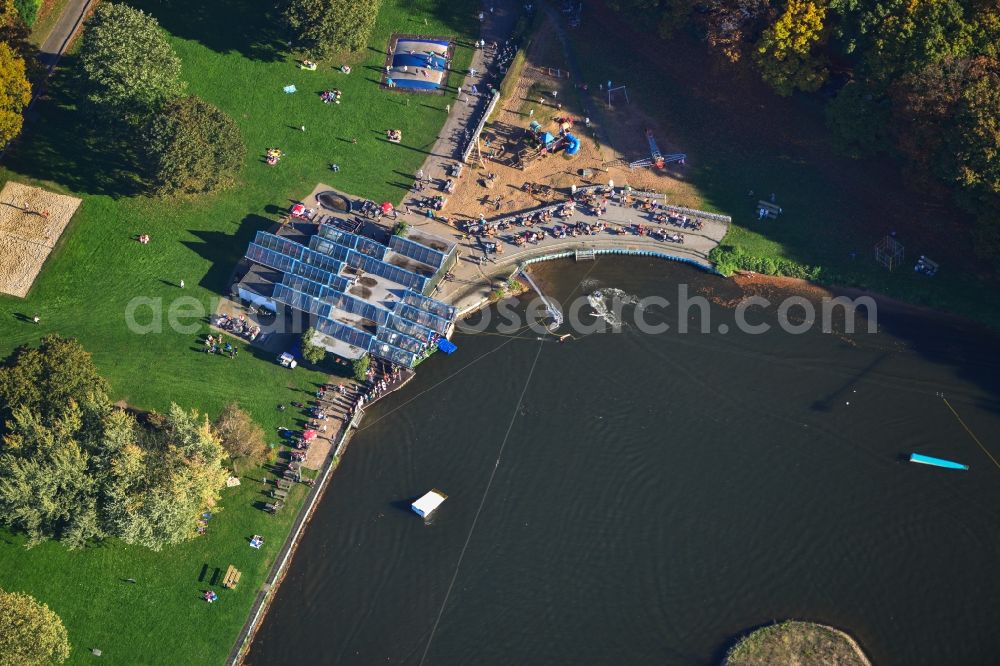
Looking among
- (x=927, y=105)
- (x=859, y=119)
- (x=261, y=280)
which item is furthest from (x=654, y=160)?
(x=261, y=280)

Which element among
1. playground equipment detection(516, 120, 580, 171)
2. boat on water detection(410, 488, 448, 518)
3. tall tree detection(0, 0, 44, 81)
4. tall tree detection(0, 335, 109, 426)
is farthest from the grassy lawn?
boat on water detection(410, 488, 448, 518)

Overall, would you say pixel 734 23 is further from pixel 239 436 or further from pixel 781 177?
pixel 239 436

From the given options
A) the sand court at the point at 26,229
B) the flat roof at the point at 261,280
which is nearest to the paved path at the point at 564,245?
the flat roof at the point at 261,280

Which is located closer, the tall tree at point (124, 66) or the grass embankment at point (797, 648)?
the grass embankment at point (797, 648)

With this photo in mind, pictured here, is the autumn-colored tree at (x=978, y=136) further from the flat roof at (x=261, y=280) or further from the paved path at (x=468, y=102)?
the flat roof at (x=261, y=280)

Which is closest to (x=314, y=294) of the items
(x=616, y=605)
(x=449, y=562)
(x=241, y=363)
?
(x=241, y=363)

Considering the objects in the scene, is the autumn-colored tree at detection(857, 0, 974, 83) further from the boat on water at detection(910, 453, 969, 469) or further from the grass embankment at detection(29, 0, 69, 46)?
the grass embankment at detection(29, 0, 69, 46)
